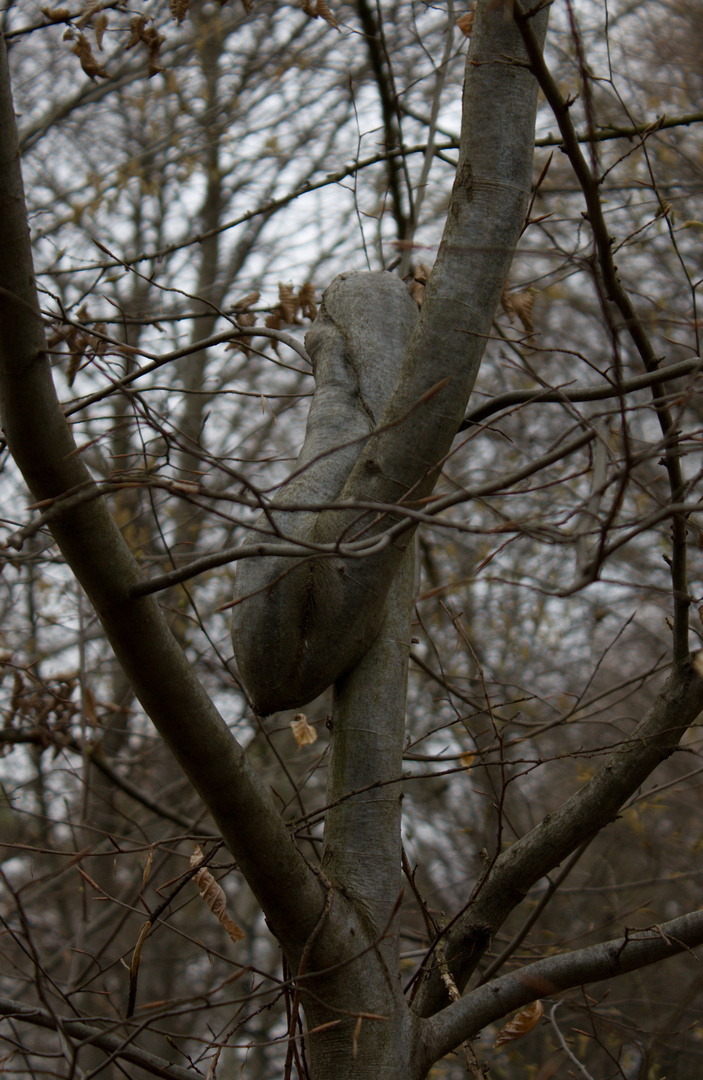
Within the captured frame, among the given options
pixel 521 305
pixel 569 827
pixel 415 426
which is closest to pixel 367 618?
pixel 415 426

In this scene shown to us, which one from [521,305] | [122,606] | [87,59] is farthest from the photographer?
[87,59]

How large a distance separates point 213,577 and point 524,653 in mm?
2563

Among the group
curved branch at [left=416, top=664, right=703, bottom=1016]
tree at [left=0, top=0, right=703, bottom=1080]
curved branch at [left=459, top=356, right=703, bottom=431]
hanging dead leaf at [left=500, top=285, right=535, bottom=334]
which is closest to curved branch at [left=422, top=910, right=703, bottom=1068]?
tree at [left=0, top=0, right=703, bottom=1080]

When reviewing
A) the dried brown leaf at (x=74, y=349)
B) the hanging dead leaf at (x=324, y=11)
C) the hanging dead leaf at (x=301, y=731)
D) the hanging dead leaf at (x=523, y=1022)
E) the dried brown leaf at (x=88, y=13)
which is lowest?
the hanging dead leaf at (x=523, y=1022)

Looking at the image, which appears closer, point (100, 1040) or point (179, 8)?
point (100, 1040)

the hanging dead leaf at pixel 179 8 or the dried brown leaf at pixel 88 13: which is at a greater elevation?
the hanging dead leaf at pixel 179 8

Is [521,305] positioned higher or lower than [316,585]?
higher

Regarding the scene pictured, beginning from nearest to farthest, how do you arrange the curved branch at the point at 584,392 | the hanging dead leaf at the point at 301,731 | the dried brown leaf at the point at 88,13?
the curved branch at the point at 584,392 → the hanging dead leaf at the point at 301,731 → the dried brown leaf at the point at 88,13

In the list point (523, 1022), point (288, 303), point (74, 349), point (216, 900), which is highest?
point (288, 303)

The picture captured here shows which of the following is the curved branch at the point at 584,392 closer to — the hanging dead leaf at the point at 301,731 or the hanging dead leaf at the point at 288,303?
the hanging dead leaf at the point at 301,731

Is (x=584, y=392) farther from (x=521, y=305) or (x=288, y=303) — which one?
(x=288, y=303)

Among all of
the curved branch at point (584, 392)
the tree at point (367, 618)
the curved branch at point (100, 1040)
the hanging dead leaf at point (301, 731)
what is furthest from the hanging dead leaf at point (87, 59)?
the curved branch at point (100, 1040)

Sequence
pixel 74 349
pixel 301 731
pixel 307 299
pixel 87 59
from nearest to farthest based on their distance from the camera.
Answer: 1. pixel 301 731
2. pixel 74 349
3. pixel 87 59
4. pixel 307 299

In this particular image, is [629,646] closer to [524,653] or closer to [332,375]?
[524,653]
